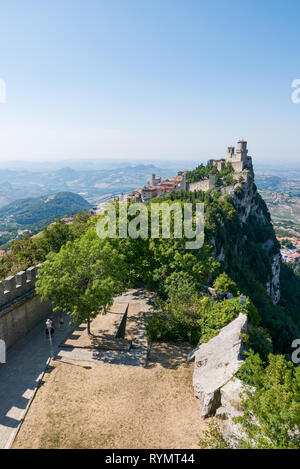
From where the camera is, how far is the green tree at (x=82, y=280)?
1609 cm

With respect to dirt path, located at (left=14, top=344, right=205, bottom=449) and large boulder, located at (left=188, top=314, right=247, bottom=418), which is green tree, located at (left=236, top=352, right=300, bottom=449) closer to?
large boulder, located at (left=188, top=314, right=247, bottom=418)

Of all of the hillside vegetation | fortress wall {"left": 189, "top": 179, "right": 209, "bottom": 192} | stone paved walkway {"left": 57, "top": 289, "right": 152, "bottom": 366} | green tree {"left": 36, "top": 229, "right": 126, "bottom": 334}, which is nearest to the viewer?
the hillside vegetation

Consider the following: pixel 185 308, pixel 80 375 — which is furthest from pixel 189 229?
pixel 80 375

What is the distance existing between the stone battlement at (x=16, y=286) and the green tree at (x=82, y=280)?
158cm

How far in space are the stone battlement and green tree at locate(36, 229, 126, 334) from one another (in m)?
1.58

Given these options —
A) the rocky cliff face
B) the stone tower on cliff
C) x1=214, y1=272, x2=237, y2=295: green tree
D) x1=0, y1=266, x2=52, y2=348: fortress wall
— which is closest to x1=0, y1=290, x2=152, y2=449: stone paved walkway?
x1=0, y1=266, x2=52, y2=348: fortress wall

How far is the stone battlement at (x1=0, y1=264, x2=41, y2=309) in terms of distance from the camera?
660 inches

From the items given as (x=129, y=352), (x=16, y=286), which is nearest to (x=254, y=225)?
(x=129, y=352)

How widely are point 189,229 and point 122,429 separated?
15.2 metres

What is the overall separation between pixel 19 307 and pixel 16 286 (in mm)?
1422

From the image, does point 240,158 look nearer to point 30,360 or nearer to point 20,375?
point 30,360

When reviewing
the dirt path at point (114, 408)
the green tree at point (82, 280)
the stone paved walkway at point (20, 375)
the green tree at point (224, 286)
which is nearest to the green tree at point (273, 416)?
the dirt path at point (114, 408)

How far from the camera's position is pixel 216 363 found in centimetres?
1304

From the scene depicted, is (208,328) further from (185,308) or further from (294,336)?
(294,336)
